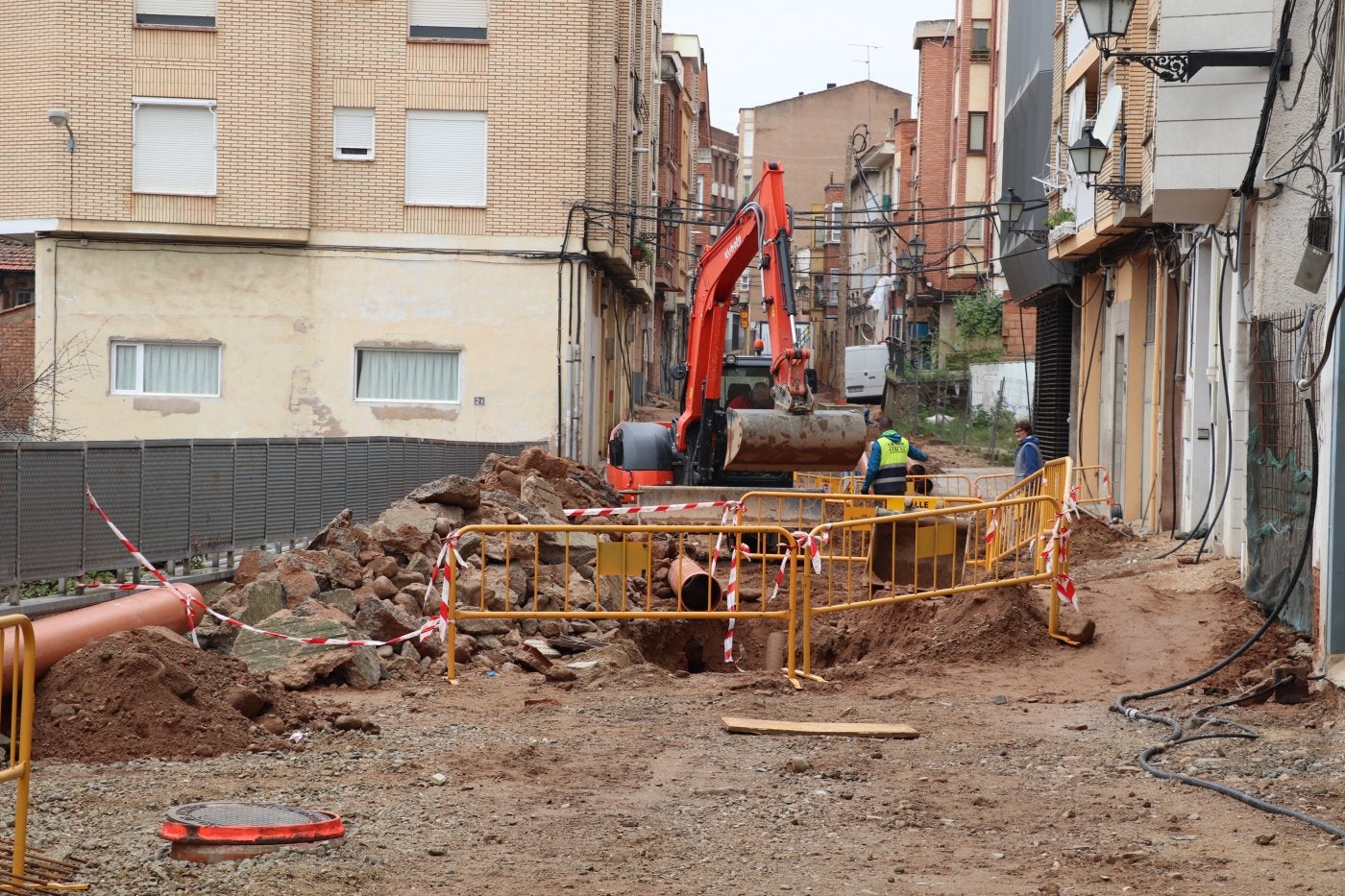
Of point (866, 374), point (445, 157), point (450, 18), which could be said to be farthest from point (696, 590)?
point (866, 374)

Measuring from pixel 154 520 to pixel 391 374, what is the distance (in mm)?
12940

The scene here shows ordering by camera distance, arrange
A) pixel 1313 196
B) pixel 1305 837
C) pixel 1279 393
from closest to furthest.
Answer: pixel 1305 837
pixel 1313 196
pixel 1279 393

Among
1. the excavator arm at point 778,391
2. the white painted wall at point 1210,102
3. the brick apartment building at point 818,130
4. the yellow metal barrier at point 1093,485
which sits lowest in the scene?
the yellow metal barrier at point 1093,485

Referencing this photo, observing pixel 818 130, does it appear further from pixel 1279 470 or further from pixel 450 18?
pixel 1279 470

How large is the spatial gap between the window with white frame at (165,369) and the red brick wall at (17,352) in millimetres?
1531

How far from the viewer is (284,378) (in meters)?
26.8

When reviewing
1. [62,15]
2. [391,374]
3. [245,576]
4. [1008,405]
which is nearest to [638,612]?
[245,576]

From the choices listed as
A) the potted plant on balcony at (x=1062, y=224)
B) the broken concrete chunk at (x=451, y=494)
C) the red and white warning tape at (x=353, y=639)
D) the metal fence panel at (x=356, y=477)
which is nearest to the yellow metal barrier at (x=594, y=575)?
the red and white warning tape at (x=353, y=639)

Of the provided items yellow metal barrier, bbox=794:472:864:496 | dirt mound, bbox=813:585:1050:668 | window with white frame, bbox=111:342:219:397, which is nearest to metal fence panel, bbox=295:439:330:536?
yellow metal barrier, bbox=794:472:864:496

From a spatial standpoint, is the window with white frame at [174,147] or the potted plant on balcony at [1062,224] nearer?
the potted plant on balcony at [1062,224]

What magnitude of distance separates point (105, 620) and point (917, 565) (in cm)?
645

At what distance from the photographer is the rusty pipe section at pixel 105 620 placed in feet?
29.8

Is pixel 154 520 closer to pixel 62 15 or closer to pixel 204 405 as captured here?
pixel 204 405

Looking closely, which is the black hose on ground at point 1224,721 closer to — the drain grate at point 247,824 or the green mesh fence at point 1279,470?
the green mesh fence at point 1279,470
